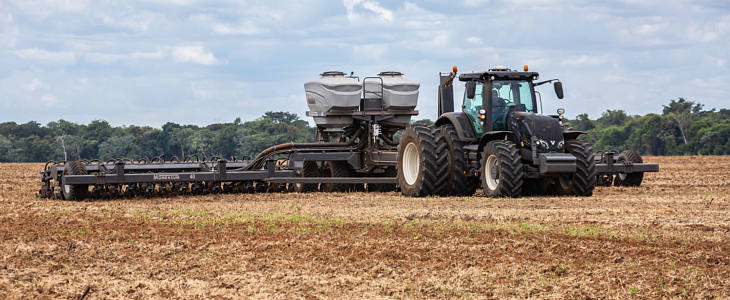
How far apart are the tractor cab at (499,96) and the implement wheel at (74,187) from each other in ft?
23.6

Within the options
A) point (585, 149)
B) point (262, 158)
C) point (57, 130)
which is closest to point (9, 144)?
point (57, 130)

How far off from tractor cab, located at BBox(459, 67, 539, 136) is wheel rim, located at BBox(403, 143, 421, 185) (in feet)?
4.62

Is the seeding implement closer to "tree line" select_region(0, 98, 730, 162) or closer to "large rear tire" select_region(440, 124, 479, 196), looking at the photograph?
"large rear tire" select_region(440, 124, 479, 196)

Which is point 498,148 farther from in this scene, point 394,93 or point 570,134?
point 394,93

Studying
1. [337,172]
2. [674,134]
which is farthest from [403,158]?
[674,134]

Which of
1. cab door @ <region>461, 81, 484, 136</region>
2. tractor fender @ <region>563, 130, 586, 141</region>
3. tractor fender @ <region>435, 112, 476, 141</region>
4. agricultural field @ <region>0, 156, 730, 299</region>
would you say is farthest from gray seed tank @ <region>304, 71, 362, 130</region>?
tractor fender @ <region>563, 130, 586, 141</region>

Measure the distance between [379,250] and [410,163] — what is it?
8.11 meters

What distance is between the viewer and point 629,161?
59.0ft

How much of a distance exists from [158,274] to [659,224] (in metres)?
5.80

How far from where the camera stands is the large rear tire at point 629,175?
18.0 meters

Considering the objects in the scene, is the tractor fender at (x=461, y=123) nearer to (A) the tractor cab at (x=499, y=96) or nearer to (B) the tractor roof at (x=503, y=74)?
(A) the tractor cab at (x=499, y=96)

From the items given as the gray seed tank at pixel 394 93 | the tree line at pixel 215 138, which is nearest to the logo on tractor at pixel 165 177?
the gray seed tank at pixel 394 93

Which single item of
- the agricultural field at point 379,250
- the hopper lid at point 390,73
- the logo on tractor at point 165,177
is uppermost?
the hopper lid at point 390,73

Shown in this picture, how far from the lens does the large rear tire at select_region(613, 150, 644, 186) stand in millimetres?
18000
